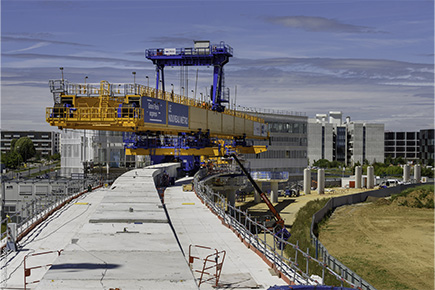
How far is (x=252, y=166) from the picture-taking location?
301 feet

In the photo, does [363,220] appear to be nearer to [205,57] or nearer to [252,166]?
[205,57]

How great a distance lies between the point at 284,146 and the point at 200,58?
50946 millimetres

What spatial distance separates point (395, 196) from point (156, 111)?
153ft

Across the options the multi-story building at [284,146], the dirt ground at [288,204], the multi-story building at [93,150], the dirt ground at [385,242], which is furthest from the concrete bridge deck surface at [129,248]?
the multi-story building at [284,146]

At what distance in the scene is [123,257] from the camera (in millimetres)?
10492

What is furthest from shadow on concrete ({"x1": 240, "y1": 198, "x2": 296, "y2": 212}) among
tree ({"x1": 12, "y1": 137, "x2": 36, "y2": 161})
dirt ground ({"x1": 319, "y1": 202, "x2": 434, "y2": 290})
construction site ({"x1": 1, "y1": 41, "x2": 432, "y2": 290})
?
tree ({"x1": 12, "y1": 137, "x2": 36, "y2": 161})

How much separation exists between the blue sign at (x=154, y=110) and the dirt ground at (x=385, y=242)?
16836 mm

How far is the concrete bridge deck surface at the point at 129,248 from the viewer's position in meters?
8.94

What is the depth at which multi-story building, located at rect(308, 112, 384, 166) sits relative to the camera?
134 m

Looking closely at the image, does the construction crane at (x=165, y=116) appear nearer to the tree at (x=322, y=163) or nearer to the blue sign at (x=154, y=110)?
the blue sign at (x=154, y=110)

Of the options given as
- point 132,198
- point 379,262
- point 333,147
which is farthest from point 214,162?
point 333,147

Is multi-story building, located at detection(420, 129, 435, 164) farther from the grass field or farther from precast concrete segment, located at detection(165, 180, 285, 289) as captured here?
precast concrete segment, located at detection(165, 180, 285, 289)

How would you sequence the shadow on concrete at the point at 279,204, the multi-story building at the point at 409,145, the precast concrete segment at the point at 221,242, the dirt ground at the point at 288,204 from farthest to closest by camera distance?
the multi-story building at the point at 409,145
the shadow on concrete at the point at 279,204
the dirt ground at the point at 288,204
the precast concrete segment at the point at 221,242

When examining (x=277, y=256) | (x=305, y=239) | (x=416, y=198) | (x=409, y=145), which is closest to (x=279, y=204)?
(x=416, y=198)
